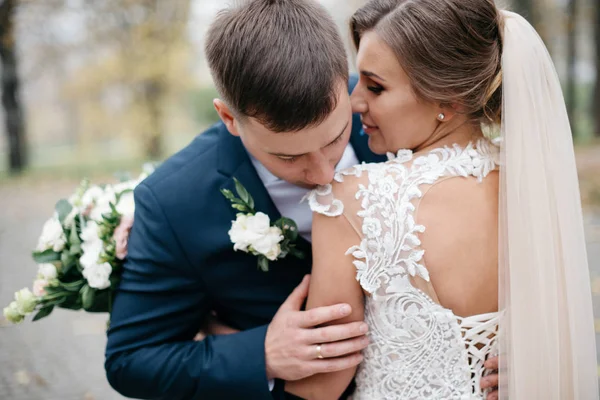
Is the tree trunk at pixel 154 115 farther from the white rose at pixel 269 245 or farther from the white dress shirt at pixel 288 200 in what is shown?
the white rose at pixel 269 245

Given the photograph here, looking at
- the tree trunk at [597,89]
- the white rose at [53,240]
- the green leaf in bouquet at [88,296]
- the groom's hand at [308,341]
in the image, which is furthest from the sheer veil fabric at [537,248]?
the tree trunk at [597,89]

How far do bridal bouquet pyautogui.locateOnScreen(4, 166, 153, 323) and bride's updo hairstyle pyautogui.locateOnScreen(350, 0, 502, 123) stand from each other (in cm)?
150

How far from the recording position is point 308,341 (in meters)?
2.30

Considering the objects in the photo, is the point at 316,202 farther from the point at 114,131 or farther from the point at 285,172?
the point at 114,131

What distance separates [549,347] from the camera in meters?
2.23

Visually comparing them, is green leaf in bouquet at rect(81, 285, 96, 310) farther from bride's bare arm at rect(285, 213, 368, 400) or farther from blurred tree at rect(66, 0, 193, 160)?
blurred tree at rect(66, 0, 193, 160)

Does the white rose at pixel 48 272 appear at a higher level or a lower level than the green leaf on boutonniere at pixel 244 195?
lower

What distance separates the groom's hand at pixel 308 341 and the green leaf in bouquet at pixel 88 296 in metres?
0.91

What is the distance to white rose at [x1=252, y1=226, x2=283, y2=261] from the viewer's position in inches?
95.1

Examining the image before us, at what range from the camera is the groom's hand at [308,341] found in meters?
2.25

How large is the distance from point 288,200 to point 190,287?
575mm

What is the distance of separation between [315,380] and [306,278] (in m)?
0.41

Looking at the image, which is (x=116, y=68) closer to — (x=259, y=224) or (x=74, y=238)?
(x=74, y=238)

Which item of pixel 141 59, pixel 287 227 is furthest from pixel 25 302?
pixel 141 59
